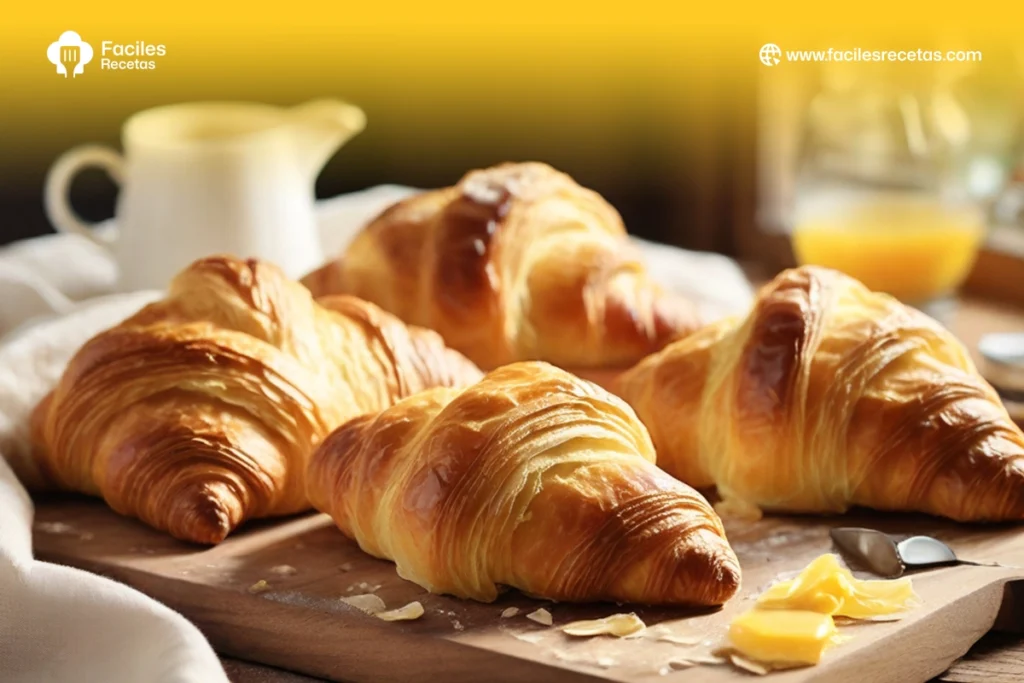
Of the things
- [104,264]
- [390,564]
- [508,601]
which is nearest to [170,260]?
[104,264]

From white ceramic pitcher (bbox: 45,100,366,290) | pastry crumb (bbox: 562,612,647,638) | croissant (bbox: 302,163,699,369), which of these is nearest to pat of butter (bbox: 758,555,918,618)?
pastry crumb (bbox: 562,612,647,638)

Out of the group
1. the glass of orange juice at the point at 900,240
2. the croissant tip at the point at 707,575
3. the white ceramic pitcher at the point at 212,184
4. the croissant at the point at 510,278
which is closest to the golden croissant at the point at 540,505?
the croissant tip at the point at 707,575

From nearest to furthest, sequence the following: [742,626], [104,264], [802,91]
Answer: [742,626], [104,264], [802,91]

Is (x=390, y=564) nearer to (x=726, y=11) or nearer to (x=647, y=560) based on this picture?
(x=647, y=560)

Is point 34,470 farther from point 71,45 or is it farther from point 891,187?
point 891,187

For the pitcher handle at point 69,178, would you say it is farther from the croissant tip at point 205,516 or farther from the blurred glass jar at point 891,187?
the blurred glass jar at point 891,187

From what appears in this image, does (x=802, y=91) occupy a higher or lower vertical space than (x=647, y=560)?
higher
